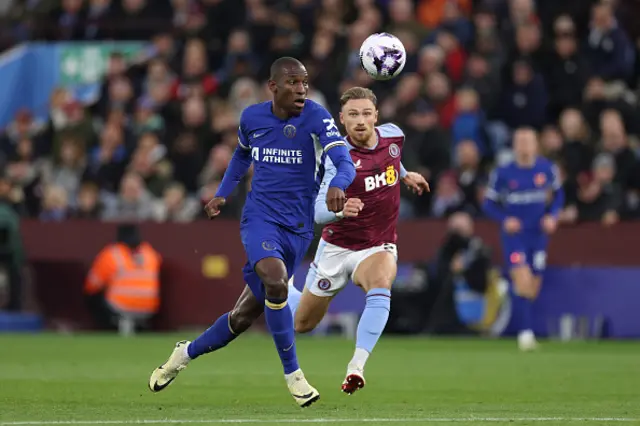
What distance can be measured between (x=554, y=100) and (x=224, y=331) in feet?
34.4

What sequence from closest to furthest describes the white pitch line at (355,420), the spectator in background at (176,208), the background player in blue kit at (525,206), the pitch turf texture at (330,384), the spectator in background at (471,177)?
the white pitch line at (355,420) → the pitch turf texture at (330,384) → the background player in blue kit at (525,206) → the spectator in background at (471,177) → the spectator in background at (176,208)

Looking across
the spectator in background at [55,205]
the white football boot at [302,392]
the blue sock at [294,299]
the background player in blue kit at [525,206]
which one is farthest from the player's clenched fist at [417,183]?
the spectator in background at [55,205]

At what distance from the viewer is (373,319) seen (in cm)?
1037

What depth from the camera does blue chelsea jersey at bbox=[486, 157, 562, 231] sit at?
17469 millimetres

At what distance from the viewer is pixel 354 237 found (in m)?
11.2

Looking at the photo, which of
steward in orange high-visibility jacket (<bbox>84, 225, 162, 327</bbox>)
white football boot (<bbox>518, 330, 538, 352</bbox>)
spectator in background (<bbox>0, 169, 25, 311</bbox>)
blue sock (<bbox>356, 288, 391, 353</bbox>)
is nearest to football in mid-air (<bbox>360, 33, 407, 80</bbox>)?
blue sock (<bbox>356, 288, 391, 353</bbox>)

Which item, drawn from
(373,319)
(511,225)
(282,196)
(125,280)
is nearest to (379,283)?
(373,319)

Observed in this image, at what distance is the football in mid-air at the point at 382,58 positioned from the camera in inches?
455

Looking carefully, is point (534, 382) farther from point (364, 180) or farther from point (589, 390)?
point (364, 180)

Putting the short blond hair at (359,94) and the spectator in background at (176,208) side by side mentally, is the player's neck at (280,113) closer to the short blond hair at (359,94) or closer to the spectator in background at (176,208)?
the short blond hair at (359,94)

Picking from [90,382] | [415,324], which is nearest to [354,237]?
[90,382]

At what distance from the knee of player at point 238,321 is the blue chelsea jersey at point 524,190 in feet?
26.3

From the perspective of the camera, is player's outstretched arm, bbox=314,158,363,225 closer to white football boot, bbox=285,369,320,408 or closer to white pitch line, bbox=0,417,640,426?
white football boot, bbox=285,369,320,408

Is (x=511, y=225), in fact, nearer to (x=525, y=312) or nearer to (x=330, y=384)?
(x=525, y=312)
